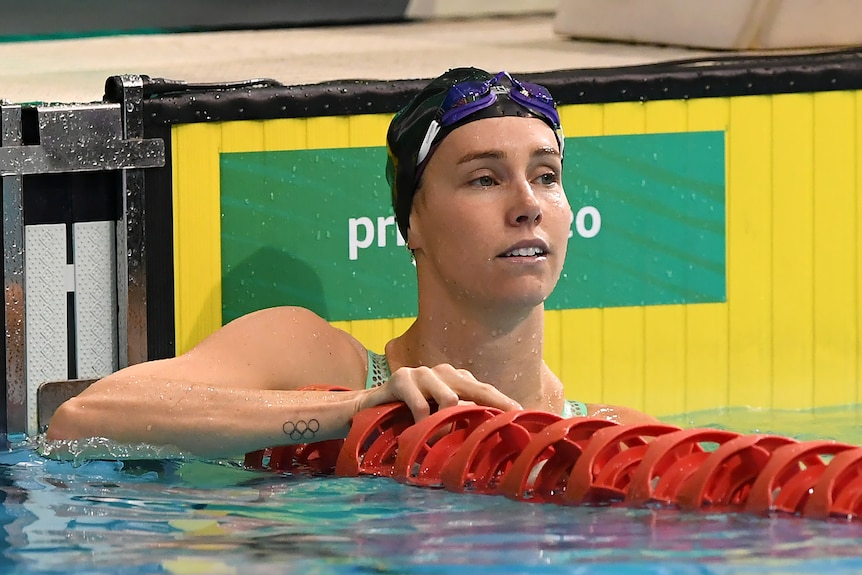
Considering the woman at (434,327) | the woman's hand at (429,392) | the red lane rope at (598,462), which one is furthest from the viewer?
the woman at (434,327)

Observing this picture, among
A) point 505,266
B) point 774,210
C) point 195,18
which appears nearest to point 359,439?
point 505,266

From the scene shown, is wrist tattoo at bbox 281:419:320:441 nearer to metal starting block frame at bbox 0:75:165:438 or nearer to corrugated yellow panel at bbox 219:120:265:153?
metal starting block frame at bbox 0:75:165:438

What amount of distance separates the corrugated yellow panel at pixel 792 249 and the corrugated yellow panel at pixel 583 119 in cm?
46

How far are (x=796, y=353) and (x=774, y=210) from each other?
37 centimetres

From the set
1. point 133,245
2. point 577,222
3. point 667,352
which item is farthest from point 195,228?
point 667,352

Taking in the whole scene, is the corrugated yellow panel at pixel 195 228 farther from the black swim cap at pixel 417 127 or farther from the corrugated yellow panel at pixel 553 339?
the corrugated yellow panel at pixel 553 339

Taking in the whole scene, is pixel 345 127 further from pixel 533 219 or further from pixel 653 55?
pixel 653 55

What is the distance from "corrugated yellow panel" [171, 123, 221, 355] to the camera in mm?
3447

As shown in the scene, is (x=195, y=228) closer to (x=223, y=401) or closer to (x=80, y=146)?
(x=80, y=146)

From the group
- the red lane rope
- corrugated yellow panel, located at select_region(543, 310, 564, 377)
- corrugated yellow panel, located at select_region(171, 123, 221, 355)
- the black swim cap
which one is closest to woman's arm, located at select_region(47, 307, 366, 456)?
the red lane rope

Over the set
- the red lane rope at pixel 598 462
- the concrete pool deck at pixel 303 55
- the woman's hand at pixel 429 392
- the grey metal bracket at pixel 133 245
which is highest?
the concrete pool deck at pixel 303 55

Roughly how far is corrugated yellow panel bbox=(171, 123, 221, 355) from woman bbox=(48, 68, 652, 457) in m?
0.41

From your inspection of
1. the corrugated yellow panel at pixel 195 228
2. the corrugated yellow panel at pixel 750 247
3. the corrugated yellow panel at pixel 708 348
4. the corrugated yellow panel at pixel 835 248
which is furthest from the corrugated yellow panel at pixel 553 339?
the corrugated yellow panel at pixel 195 228

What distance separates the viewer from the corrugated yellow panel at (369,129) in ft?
11.7
